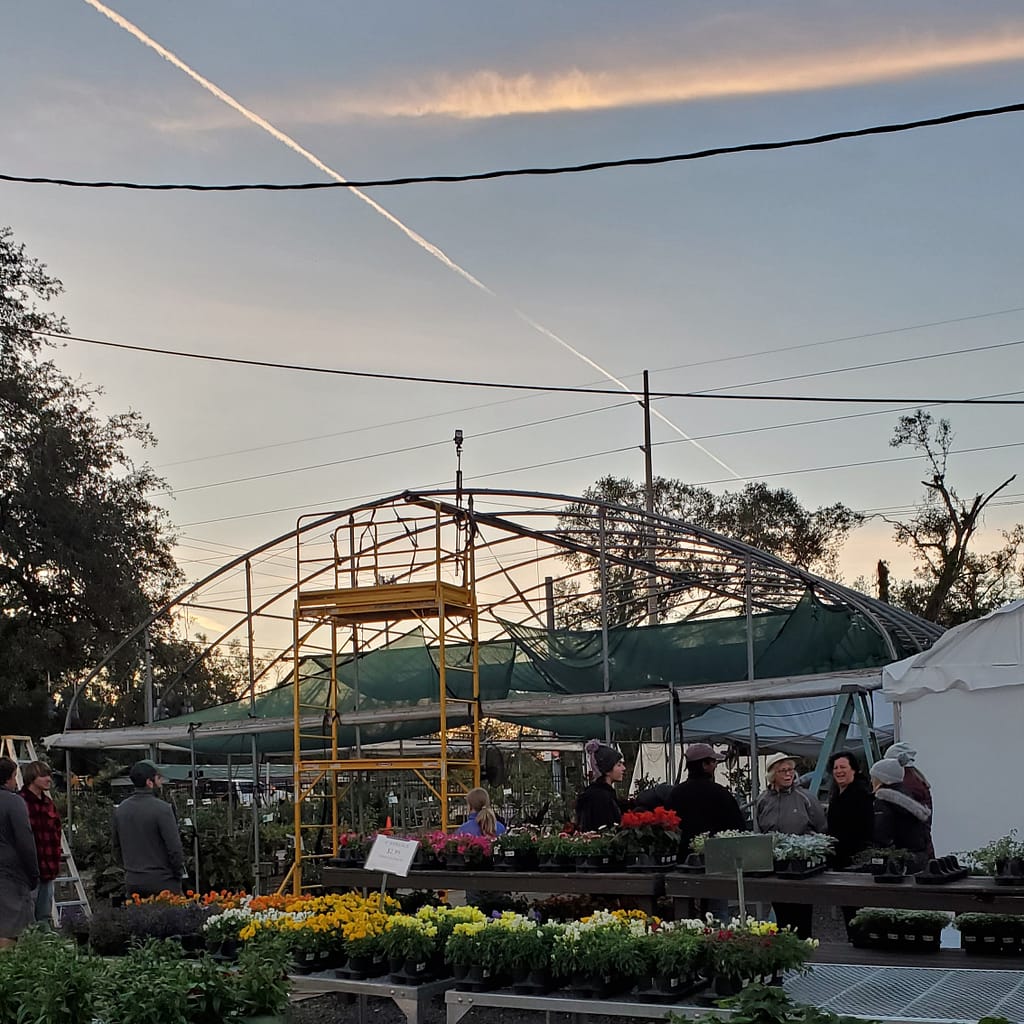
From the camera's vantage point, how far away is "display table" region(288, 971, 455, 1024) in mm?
6607

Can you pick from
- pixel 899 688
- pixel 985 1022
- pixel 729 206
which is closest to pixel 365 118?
pixel 729 206

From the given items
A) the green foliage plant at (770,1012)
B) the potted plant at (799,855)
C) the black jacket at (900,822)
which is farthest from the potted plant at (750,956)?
the black jacket at (900,822)

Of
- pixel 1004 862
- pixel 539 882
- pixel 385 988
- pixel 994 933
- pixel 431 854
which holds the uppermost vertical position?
pixel 1004 862

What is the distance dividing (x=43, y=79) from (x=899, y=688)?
890cm

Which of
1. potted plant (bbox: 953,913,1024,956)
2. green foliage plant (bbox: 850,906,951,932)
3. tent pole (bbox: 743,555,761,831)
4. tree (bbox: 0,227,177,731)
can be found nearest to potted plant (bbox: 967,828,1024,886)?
potted plant (bbox: 953,913,1024,956)

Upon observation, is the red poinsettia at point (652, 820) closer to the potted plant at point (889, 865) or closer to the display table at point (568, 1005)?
the potted plant at point (889, 865)

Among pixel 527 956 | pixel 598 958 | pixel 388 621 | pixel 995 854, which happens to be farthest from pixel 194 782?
pixel 995 854

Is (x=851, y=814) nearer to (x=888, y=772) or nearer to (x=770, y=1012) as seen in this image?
(x=888, y=772)

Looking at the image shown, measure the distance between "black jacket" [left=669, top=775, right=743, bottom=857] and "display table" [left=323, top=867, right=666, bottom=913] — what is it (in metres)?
0.67

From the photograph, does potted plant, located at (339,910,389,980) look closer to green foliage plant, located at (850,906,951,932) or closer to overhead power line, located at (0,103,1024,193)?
green foliage plant, located at (850,906,951,932)

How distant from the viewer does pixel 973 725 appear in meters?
10.9

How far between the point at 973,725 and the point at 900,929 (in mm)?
4456

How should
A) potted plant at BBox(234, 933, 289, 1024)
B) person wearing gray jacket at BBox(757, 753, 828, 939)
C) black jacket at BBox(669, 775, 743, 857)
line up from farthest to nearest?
1. person wearing gray jacket at BBox(757, 753, 828, 939)
2. black jacket at BBox(669, 775, 743, 857)
3. potted plant at BBox(234, 933, 289, 1024)

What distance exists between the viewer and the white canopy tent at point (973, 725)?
35.0 ft
